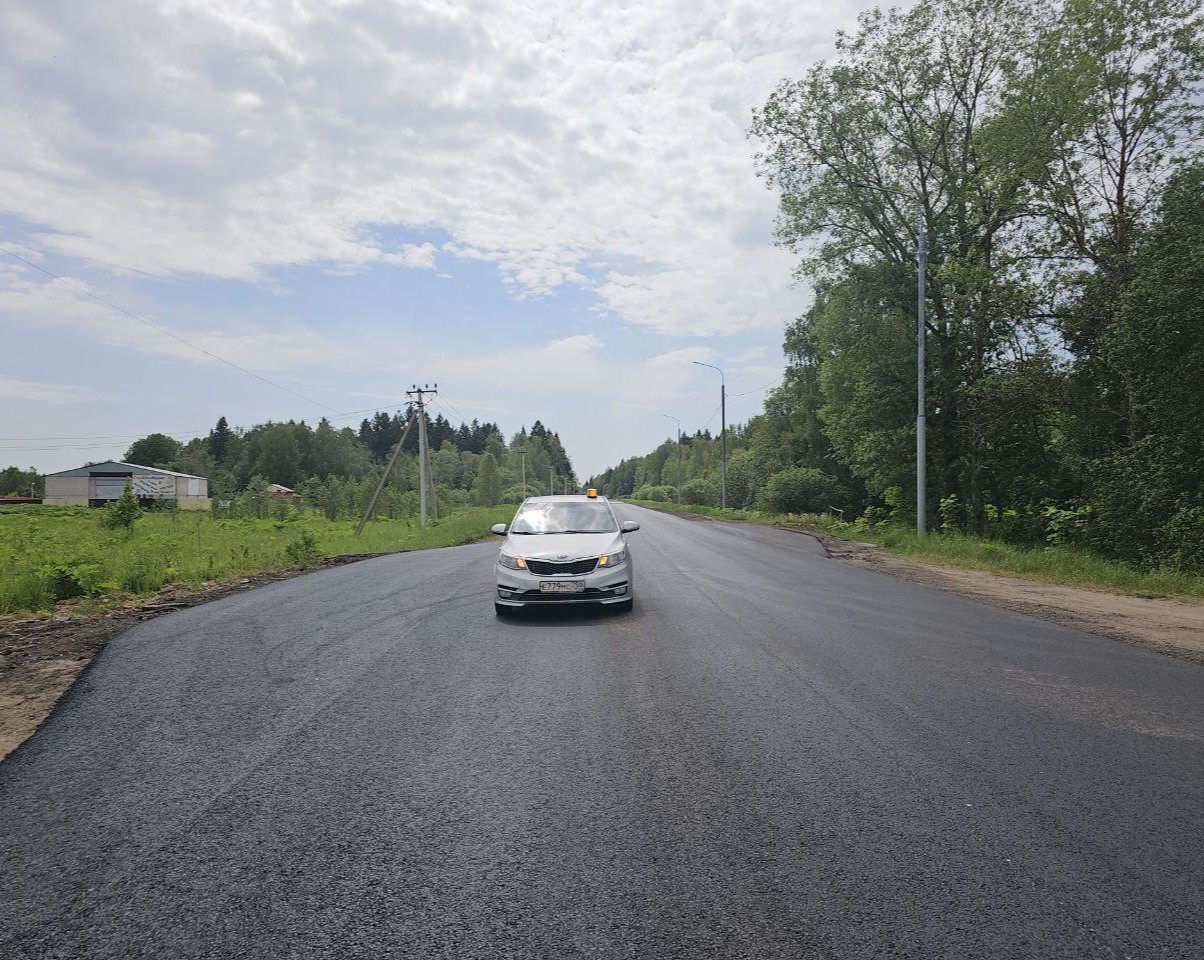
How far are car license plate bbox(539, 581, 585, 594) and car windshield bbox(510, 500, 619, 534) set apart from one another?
53.3 inches

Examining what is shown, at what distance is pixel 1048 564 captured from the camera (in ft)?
54.4

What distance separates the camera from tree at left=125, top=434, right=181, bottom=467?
112 m

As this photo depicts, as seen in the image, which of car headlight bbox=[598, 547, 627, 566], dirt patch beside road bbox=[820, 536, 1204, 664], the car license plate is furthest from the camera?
car headlight bbox=[598, 547, 627, 566]

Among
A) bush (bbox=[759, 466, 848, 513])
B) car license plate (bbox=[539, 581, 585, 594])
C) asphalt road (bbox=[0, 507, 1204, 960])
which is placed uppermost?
bush (bbox=[759, 466, 848, 513])

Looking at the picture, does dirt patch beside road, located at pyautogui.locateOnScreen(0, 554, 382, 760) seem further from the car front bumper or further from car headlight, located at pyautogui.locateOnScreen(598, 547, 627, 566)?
car headlight, located at pyautogui.locateOnScreen(598, 547, 627, 566)

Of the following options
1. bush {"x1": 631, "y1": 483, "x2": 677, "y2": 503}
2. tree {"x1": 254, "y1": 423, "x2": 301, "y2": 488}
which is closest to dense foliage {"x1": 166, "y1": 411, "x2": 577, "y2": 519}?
tree {"x1": 254, "y1": 423, "x2": 301, "y2": 488}

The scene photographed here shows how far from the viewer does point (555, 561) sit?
32.7 feet

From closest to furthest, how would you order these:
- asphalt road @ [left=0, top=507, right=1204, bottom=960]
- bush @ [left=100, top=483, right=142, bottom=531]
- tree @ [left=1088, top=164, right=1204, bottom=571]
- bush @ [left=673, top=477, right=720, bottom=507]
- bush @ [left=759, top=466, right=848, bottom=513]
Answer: asphalt road @ [left=0, top=507, right=1204, bottom=960], tree @ [left=1088, top=164, right=1204, bottom=571], bush @ [left=100, top=483, right=142, bottom=531], bush @ [left=759, top=466, right=848, bottom=513], bush @ [left=673, top=477, right=720, bottom=507]

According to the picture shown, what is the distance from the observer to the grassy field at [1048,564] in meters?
13.8

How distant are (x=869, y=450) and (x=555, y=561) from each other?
2243cm

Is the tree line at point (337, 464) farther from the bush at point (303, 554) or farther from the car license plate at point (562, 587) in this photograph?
the car license plate at point (562, 587)

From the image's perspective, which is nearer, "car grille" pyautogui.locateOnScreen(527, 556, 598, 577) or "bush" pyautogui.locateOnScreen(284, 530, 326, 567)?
"car grille" pyautogui.locateOnScreen(527, 556, 598, 577)

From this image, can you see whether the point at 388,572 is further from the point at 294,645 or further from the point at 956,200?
A: the point at 956,200

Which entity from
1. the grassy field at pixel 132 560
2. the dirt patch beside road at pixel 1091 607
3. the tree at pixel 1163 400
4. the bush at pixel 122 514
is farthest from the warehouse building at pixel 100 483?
the tree at pixel 1163 400
